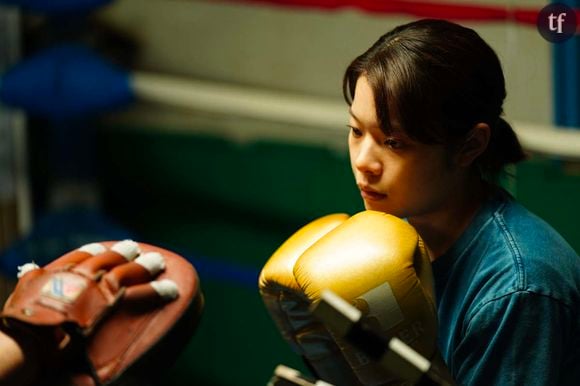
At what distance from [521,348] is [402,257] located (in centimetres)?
18

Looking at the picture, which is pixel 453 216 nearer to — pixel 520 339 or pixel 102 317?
pixel 520 339

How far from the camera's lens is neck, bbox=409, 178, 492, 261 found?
1369 mm

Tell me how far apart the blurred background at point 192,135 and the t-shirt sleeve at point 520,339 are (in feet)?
3.36

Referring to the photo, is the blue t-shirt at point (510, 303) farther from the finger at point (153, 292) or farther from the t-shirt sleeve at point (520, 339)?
the finger at point (153, 292)

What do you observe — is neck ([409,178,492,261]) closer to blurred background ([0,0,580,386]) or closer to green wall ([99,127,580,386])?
blurred background ([0,0,580,386])

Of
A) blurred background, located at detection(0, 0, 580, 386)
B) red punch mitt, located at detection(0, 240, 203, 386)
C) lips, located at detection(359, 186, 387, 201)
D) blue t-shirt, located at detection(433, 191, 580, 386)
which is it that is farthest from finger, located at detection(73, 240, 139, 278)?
blurred background, located at detection(0, 0, 580, 386)

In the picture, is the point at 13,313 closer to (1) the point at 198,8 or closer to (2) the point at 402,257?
(2) the point at 402,257

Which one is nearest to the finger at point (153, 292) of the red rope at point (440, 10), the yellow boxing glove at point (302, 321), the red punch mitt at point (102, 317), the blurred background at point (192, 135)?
the red punch mitt at point (102, 317)

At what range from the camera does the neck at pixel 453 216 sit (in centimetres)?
137

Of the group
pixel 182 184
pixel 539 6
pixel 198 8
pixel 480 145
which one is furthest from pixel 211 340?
pixel 480 145

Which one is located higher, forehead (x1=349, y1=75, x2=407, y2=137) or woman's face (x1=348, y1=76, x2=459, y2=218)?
forehead (x1=349, y1=75, x2=407, y2=137)

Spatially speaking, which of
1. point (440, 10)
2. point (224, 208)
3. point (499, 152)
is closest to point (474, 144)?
point (499, 152)

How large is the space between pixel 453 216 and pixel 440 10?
745 millimetres

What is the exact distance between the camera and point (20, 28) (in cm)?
292
